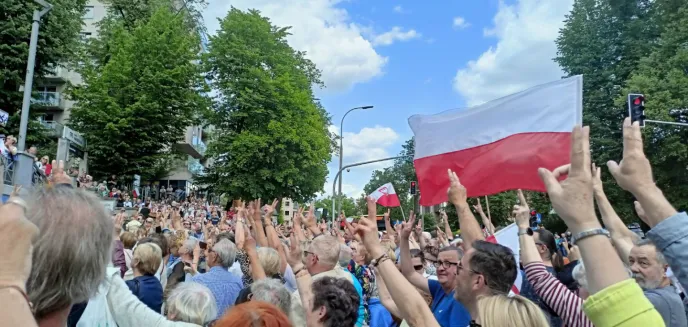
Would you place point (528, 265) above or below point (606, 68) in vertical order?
below

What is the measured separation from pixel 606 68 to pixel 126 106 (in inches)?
1099

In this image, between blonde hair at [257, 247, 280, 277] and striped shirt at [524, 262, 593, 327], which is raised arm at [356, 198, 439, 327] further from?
blonde hair at [257, 247, 280, 277]

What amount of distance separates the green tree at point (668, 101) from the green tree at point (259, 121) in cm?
1677

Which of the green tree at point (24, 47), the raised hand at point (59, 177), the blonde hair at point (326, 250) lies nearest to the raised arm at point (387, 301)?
the blonde hair at point (326, 250)

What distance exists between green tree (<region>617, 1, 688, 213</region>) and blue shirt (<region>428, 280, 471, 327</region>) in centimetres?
2538

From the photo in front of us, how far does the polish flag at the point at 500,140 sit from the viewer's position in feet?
17.9

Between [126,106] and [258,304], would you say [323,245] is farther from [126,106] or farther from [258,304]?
[126,106]

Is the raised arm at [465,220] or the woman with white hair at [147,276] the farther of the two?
the woman with white hair at [147,276]

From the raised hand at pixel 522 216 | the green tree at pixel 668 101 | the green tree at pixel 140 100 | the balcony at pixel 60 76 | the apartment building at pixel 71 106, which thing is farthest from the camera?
the balcony at pixel 60 76

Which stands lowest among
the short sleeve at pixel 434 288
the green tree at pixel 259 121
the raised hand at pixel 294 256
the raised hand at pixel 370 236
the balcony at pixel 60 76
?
A: the short sleeve at pixel 434 288

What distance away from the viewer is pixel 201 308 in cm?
345

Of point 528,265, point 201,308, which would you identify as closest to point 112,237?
point 201,308

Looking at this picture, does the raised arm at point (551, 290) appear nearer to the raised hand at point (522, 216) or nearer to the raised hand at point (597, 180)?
the raised hand at point (522, 216)

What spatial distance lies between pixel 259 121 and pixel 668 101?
2097 cm
